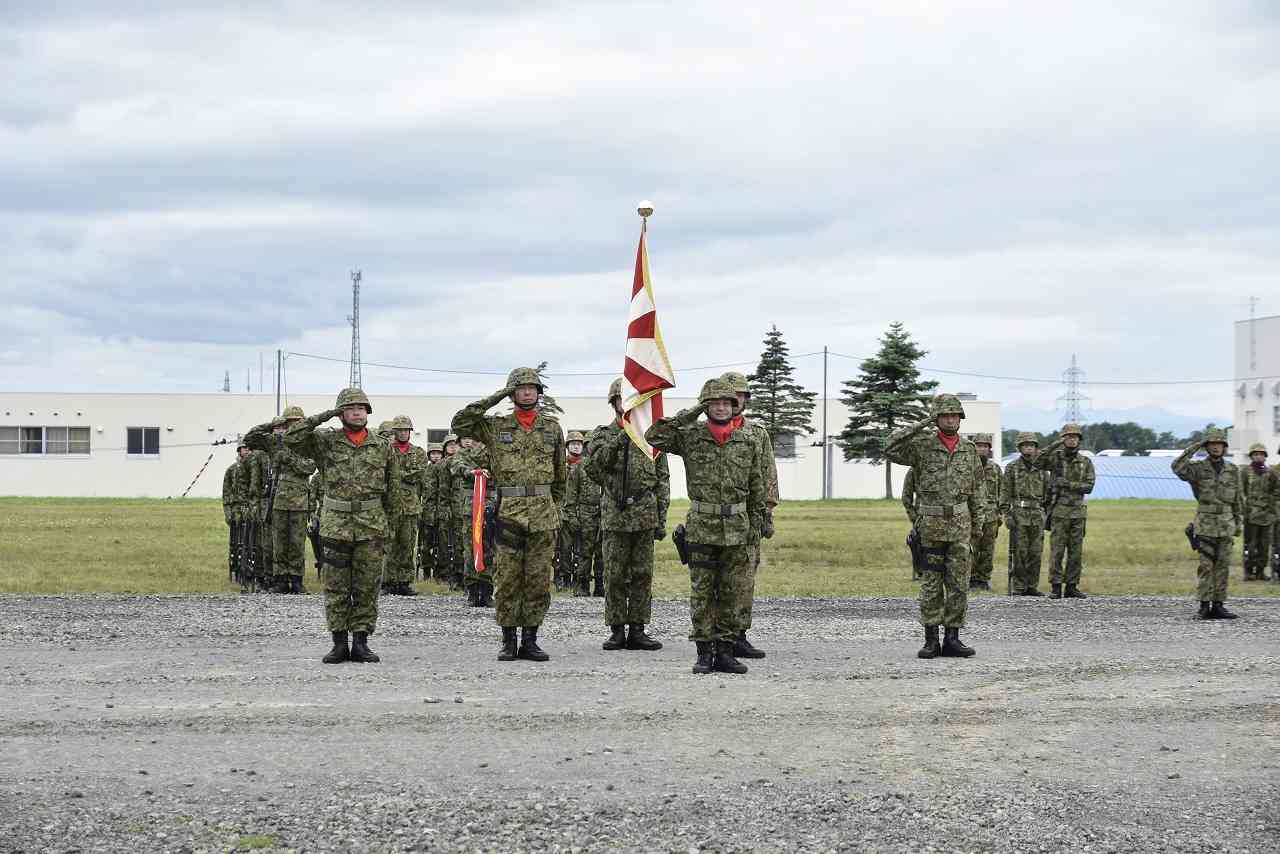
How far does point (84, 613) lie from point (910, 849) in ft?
36.7

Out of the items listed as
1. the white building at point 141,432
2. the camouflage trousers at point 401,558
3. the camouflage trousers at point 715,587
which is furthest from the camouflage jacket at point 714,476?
the white building at point 141,432

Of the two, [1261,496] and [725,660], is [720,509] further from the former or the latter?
[1261,496]

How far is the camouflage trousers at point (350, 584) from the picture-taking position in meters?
11.4

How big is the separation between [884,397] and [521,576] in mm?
62775

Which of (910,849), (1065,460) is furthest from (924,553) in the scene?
(1065,460)

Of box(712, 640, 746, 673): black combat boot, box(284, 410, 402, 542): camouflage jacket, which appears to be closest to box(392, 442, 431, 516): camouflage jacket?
box(284, 410, 402, 542): camouflage jacket

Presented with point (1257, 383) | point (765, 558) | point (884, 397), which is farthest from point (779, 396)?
point (765, 558)

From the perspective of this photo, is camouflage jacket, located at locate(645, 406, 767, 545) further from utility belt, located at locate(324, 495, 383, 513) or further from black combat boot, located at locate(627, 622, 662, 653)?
utility belt, located at locate(324, 495, 383, 513)

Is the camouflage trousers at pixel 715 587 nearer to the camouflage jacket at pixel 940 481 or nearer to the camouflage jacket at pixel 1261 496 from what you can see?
the camouflage jacket at pixel 940 481

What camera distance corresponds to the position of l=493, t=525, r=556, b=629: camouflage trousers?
11578mm

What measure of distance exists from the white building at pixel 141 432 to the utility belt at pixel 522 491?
5788cm

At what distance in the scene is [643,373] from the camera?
12.1 m

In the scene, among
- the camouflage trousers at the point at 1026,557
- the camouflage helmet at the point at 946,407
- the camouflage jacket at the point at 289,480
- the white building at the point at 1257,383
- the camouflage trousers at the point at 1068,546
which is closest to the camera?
the camouflage helmet at the point at 946,407

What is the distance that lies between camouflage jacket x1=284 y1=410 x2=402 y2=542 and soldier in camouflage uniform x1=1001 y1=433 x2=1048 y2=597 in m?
10.3
